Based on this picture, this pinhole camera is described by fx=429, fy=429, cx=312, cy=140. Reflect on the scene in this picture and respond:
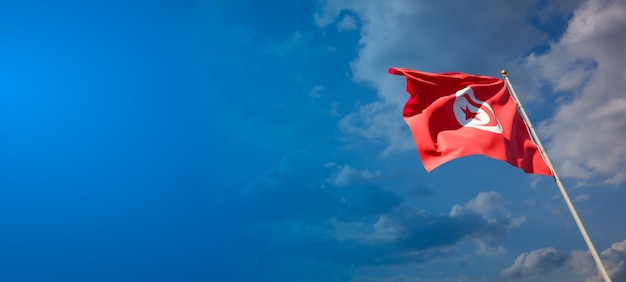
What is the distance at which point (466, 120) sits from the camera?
16.9 metres

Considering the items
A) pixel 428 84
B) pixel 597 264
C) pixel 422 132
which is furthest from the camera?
pixel 428 84

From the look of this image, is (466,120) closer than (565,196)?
No

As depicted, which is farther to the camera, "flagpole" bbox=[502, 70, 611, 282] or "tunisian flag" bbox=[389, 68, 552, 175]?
"tunisian flag" bbox=[389, 68, 552, 175]

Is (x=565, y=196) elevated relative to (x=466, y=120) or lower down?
lower down

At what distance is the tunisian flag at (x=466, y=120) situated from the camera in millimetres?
15766

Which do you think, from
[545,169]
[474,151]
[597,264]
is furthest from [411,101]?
[597,264]

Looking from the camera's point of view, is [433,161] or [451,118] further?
[451,118]

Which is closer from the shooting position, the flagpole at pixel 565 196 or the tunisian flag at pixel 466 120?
the flagpole at pixel 565 196

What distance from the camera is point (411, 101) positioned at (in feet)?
58.0

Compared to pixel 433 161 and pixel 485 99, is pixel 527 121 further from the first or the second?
pixel 433 161

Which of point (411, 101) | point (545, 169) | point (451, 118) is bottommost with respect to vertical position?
point (545, 169)

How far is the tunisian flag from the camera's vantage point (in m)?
15.8

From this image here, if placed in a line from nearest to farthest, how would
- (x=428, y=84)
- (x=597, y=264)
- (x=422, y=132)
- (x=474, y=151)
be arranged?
(x=597, y=264)
(x=474, y=151)
(x=422, y=132)
(x=428, y=84)

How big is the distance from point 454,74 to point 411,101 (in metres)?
2.27
